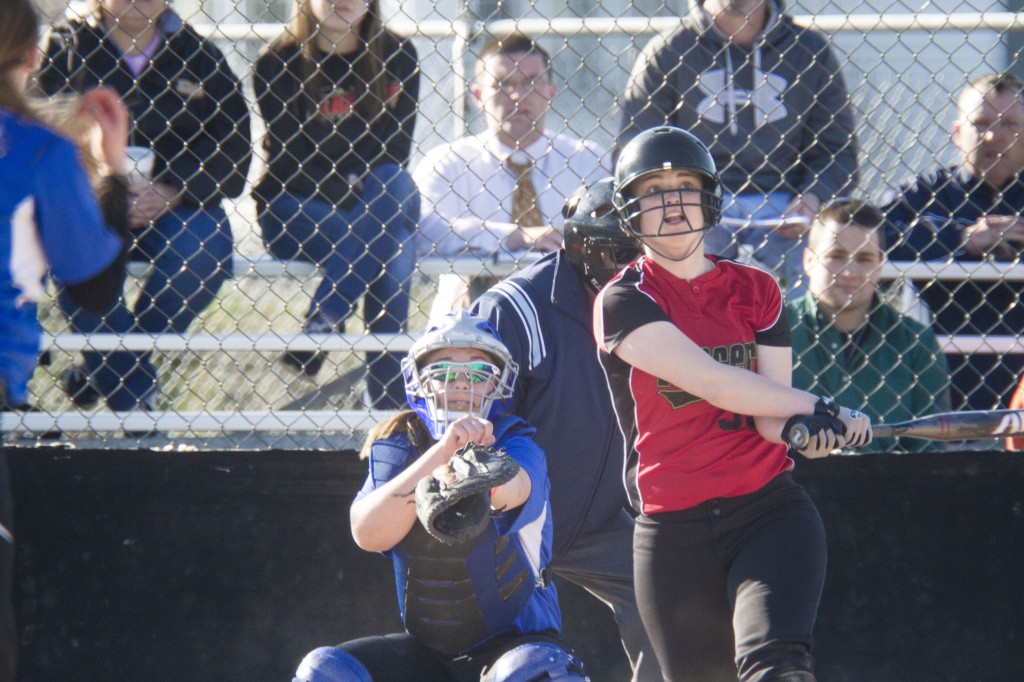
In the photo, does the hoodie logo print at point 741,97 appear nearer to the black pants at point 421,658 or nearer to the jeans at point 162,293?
the jeans at point 162,293

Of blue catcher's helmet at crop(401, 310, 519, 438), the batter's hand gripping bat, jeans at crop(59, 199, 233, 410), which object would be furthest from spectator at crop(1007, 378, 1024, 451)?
jeans at crop(59, 199, 233, 410)

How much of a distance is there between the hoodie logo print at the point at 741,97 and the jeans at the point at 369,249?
1105 millimetres

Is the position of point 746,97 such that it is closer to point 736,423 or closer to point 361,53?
point 361,53

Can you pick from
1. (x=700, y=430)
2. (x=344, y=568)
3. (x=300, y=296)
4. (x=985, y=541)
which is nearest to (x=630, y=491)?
(x=700, y=430)

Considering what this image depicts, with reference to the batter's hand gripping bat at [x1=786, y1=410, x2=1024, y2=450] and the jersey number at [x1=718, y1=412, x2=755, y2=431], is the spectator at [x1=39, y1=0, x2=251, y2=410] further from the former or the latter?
the batter's hand gripping bat at [x1=786, y1=410, x2=1024, y2=450]

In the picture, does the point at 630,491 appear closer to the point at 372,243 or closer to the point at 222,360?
the point at 372,243

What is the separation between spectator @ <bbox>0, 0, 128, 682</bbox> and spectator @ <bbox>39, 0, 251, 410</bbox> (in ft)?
6.14

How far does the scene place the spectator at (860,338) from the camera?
13.3ft

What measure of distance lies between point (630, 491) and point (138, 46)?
255cm

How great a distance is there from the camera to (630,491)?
2916 mm

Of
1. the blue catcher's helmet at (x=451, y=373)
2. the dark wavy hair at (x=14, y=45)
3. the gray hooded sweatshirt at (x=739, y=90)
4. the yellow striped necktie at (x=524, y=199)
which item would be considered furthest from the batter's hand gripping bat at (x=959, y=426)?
the dark wavy hair at (x=14, y=45)

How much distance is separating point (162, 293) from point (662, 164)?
7.11ft

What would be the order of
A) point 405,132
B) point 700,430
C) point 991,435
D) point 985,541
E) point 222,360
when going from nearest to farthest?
1. point 700,430
2. point 991,435
3. point 985,541
4. point 405,132
5. point 222,360

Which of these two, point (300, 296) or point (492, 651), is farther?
point (300, 296)
